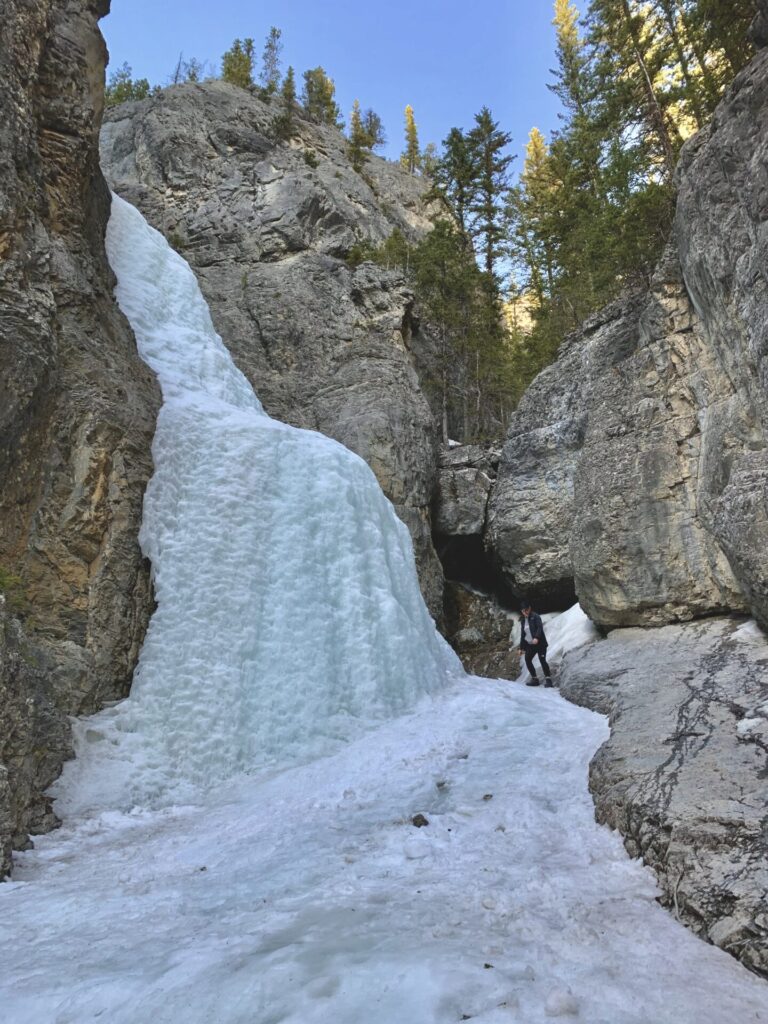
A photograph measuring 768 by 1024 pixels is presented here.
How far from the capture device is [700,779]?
4887 millimetres

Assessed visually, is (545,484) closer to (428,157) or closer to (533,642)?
(533,642)

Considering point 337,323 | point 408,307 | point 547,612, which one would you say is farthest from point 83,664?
point 408,307

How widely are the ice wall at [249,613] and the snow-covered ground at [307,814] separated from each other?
39mm

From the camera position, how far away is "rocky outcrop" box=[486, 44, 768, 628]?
9.02 metres

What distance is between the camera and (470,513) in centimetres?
1922

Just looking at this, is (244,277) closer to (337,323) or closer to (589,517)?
(337,323)

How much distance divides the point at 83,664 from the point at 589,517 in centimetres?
1035

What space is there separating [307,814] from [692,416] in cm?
1035

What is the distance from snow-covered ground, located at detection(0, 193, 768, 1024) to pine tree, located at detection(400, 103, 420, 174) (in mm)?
48310

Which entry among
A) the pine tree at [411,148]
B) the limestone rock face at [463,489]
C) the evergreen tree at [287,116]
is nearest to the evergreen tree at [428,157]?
the pine tree at [411,148]

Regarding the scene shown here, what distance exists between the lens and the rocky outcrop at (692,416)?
9016 millimetres

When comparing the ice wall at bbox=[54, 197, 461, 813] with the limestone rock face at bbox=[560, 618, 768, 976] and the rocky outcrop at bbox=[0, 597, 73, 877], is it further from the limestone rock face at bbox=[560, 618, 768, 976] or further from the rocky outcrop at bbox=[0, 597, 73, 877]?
the limestone rock face at bbox=[560, 618, 768, 976]

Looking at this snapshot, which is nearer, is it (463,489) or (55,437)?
(55,437)

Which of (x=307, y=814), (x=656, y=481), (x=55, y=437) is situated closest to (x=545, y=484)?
(x=656, y=481)
